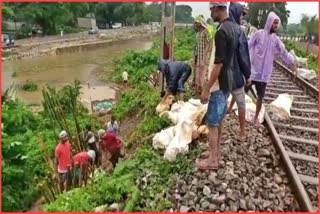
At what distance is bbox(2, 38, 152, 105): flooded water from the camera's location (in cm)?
2025

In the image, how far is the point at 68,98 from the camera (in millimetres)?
12641

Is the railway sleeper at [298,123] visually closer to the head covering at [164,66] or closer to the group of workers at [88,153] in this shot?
the head covering at [164,66]

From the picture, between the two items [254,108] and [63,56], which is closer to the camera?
[254,108]

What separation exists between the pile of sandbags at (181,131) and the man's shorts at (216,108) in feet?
3.08

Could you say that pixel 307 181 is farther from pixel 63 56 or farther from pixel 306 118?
pixel 63 56

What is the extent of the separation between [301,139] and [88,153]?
145 inches

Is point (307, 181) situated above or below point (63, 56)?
above

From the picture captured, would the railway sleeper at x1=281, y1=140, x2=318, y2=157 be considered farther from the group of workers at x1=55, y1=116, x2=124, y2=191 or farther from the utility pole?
the utility pole

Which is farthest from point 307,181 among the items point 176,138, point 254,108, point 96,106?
point 96,106

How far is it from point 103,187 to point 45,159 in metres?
4.43

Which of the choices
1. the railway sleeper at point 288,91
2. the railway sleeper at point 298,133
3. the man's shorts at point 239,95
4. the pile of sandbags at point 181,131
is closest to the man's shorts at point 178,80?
the pile of sandbags at point 181,131

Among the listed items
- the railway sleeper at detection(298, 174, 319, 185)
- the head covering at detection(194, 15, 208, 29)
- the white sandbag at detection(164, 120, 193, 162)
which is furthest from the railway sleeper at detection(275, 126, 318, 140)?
the head covering at detection(194, 15, 208, 29)

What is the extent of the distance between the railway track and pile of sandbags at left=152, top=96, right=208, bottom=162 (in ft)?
3.72

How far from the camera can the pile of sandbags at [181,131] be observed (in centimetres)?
543
